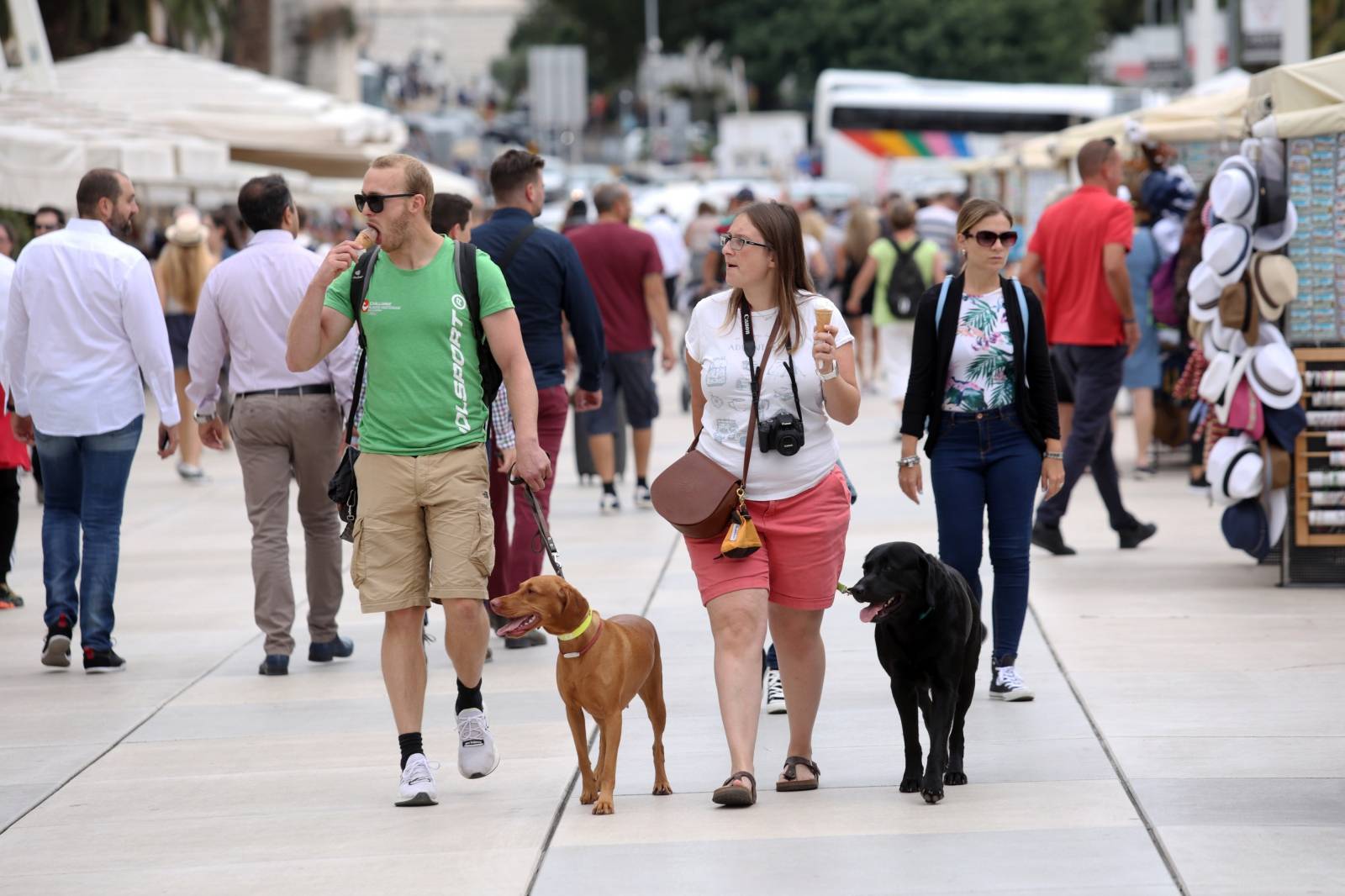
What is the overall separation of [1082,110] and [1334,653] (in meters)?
37.0

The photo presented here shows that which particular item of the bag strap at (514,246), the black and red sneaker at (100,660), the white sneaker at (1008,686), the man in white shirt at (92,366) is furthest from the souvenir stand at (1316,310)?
the black and red sneaker at (100,660)

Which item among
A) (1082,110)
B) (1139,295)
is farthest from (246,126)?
(1082,110)

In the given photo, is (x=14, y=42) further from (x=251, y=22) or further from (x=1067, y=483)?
(x=1067, y=483)

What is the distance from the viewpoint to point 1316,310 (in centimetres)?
910

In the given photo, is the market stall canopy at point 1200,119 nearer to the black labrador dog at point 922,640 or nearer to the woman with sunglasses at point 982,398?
the woman with sunglasses at point 982,398

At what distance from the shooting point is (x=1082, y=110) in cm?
4316

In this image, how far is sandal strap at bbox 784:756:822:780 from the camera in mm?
5832

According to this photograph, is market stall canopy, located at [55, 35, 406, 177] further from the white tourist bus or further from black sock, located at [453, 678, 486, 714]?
the white tourist bus

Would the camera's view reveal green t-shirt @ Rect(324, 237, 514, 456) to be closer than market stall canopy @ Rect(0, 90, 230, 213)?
Yes

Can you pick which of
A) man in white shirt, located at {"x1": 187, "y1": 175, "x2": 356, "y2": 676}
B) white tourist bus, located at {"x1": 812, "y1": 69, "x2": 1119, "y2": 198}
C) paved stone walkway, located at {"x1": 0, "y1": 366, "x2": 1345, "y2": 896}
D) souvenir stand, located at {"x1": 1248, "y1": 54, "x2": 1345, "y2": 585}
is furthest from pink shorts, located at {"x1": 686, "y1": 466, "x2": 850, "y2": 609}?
white tourist bus, located at {"x1": 812, "y1": 69, "x2": 1119, "y2": 198}

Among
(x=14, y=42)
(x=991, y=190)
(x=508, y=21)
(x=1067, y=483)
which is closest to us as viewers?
(x=1067, y=483)

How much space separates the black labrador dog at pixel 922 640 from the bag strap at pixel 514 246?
3.44 metres

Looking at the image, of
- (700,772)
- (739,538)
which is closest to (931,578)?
(739,538)

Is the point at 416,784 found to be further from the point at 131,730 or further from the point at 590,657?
the point at 131,730
